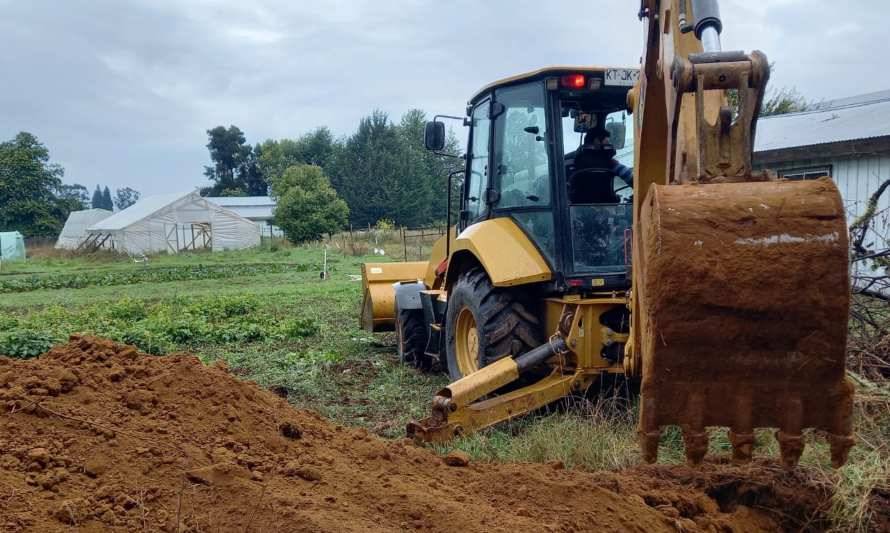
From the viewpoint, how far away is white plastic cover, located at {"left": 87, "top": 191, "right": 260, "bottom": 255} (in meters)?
43.5

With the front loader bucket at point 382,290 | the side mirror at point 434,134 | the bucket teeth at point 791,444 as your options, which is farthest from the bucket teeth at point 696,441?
the front loader bucket at point 382,290

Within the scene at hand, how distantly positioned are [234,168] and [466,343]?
89397mm

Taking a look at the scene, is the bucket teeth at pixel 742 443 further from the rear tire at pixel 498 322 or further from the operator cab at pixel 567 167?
the rear tire at pixel 498 322

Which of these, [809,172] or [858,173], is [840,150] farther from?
[809,172]

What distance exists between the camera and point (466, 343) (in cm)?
676

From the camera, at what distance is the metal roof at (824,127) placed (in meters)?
12.2

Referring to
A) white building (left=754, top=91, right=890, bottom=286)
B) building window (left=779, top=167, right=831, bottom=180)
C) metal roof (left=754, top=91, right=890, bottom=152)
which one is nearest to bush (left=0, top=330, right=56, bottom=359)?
white building (left=754, top=91, right=890, bottom=286)

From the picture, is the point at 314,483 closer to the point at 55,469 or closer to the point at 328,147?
the point at 55,469

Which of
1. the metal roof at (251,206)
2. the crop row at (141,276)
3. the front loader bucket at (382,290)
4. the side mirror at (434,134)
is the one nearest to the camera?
the side mirror at (434,134)

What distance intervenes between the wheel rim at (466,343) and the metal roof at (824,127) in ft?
25.7

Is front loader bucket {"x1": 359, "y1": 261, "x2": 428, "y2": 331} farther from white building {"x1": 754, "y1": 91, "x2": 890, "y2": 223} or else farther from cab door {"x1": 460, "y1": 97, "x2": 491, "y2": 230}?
white building {"x1": 754, "y1": 91, "x2": 890, "y2": 223}

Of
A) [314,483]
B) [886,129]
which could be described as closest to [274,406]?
[314,483]

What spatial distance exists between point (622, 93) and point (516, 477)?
11.2ft

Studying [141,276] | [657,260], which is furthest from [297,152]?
[657,260]
